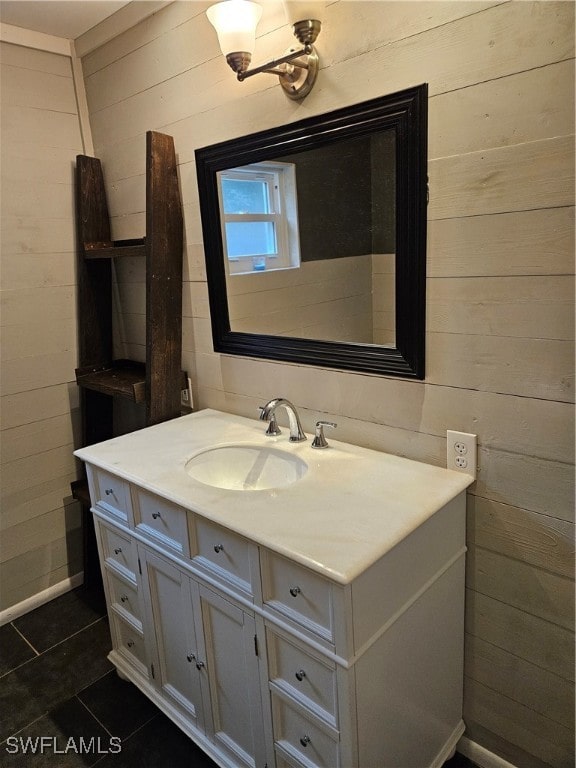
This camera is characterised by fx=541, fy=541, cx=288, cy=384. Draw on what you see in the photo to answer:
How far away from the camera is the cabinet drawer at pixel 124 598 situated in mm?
1727

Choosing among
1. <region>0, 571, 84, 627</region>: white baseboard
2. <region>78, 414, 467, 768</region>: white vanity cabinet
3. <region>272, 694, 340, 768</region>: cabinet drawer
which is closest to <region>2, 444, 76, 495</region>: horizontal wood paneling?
<region>0, 571, 84, 627</region>: white baseboard

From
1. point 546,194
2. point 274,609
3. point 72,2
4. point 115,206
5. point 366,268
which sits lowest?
point 274,609

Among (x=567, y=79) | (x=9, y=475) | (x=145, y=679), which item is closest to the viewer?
(x=567, y=79)

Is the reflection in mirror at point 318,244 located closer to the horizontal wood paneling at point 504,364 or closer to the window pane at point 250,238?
the window pane at point 250,238

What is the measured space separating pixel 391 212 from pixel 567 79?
450 millimetres

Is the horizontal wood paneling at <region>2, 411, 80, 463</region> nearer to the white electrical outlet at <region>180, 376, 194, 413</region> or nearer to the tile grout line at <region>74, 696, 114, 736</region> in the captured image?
the white electrical outlet at <region>180, 376, 194, 413</region>

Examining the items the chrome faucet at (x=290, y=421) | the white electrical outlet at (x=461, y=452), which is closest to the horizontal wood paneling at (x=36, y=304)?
the chrome faucet at (x=290, y=421)

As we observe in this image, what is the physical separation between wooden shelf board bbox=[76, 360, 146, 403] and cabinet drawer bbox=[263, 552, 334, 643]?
1.02m

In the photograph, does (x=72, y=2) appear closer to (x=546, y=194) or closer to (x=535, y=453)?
(x=546, y=194)

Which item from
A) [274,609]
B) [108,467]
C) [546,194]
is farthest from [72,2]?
[274,609]

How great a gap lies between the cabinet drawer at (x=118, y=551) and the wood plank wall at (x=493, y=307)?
0.71 m

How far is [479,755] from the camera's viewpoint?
5.04 ft

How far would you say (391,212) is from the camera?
4.48 ft

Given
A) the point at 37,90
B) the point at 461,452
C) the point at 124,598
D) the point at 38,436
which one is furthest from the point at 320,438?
the point at 37,90
